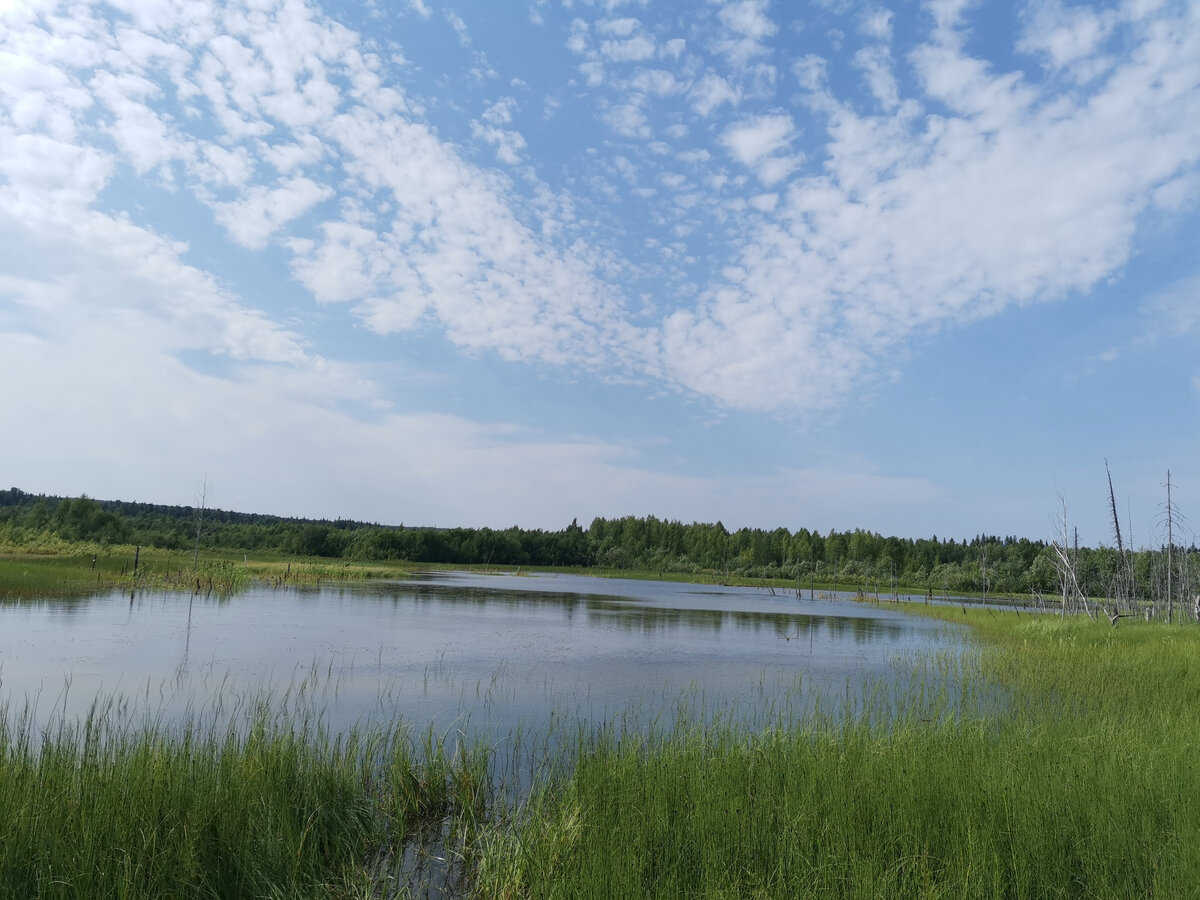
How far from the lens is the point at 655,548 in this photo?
16050 cm

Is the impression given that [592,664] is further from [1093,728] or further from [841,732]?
[1093,728]

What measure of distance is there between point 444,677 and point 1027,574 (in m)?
105

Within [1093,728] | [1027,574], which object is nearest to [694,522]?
[1027,574]

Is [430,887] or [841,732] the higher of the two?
[841,732]

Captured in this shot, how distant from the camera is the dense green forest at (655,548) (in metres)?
A: 81.9

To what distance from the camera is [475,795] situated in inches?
340

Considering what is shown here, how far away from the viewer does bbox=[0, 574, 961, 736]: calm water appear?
46.9 feet

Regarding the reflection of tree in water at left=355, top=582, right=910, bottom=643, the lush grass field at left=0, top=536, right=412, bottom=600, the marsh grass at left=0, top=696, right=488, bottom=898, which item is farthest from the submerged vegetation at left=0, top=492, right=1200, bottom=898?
the lush grass field at left=0, top=536, right=412, bottom=600

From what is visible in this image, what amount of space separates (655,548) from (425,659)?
141338 mm

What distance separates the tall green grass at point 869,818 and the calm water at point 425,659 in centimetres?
364

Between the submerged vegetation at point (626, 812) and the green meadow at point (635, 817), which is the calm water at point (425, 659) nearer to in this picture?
the submerged vegetation at point (626, 812)

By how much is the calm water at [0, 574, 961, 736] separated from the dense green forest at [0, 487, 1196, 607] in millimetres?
46365

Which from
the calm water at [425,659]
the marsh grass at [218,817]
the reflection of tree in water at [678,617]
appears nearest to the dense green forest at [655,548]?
the reflection of tree in water at [678,617]

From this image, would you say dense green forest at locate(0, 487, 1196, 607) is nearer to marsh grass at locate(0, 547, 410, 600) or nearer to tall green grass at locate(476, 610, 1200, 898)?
marsh grass at locate(0, 547, 410, 600)
